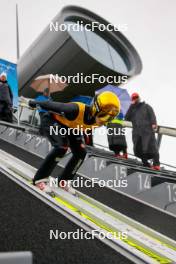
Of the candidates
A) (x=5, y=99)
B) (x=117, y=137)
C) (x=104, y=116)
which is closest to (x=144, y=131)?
(x=117, y=137)

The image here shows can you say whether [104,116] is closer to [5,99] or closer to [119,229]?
[119,229]

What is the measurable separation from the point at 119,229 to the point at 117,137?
5.01 meters

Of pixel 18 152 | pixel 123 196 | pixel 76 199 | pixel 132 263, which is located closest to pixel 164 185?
pixel 123 196

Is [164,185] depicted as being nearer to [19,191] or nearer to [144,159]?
[19,191]

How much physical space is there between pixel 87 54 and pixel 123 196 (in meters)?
19.7

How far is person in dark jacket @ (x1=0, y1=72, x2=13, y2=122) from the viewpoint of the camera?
35.9ft

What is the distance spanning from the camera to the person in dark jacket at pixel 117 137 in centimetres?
878

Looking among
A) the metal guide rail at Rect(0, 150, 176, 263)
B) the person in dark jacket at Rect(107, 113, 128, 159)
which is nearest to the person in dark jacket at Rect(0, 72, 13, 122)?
the person in dark jacket at Rect(107, 113, 128, 159)

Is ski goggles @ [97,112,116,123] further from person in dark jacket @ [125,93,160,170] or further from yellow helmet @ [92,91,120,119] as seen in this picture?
person in dark jacket @ [125,93,160,170]

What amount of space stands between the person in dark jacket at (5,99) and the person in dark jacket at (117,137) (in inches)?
132

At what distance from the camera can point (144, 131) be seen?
8.17 metres

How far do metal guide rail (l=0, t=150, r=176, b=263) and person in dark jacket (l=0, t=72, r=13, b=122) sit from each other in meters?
5.96

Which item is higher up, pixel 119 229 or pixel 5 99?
pixel 5 99

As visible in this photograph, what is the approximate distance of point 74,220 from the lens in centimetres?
385
